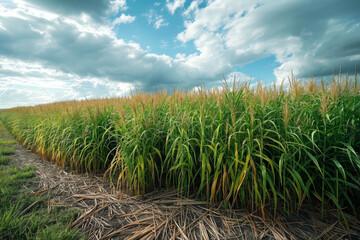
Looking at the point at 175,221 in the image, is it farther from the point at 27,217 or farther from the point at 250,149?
the point at 27,217

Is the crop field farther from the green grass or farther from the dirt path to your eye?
the green grass

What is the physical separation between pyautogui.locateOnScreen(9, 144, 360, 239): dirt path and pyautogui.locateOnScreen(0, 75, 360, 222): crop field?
12 cm

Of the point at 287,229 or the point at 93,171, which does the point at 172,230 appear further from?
the point at 93,171

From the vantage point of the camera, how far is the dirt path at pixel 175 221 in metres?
1.49

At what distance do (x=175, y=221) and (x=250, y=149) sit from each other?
101 cm

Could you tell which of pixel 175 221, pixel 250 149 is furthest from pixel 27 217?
pixel 250 149

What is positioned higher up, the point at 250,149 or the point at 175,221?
the point at 250,149

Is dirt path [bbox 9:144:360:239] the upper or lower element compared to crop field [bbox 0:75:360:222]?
lower

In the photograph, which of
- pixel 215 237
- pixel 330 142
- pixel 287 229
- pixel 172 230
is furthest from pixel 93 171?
pixel 330 142

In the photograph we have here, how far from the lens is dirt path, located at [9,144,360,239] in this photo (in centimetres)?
149

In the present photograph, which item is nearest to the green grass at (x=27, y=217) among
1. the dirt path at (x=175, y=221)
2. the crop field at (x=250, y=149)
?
the dirt path at (x=175, y=221)

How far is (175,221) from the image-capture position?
1.60 metres

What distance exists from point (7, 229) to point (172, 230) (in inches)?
58.4

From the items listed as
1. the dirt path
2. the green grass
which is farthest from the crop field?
the green grass
